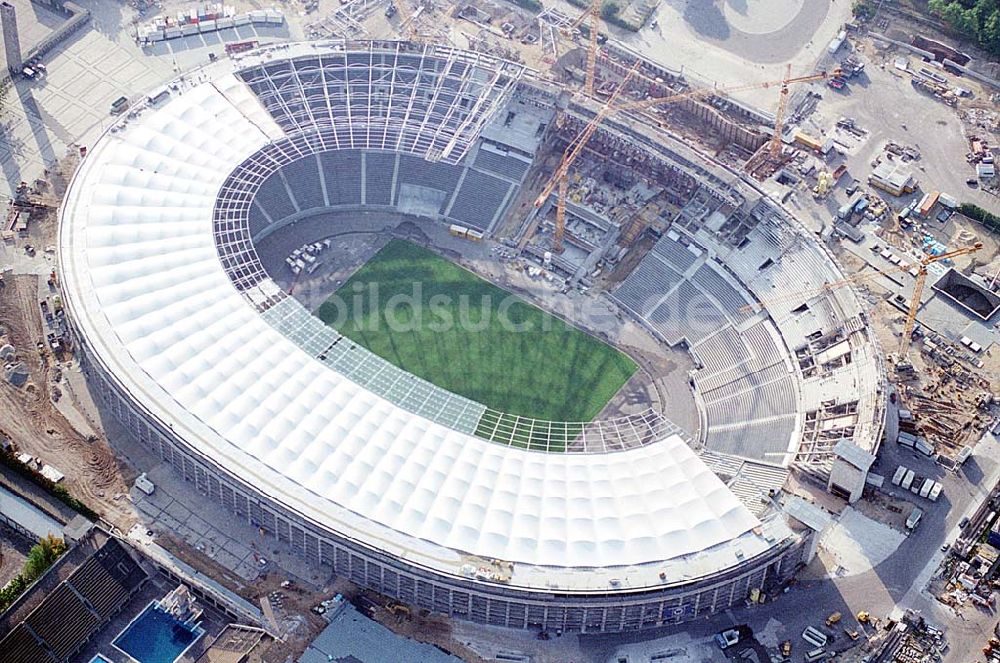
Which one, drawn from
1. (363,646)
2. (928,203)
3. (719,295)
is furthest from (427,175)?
(363,646)

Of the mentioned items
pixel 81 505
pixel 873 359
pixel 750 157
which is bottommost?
pixel 81 505

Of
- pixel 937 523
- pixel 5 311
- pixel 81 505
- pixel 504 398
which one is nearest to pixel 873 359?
pixel 937 523

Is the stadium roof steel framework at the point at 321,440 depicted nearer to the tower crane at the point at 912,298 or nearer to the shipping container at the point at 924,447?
the shipping container at the point at 924,447

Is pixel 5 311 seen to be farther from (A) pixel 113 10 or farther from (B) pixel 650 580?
(B) pixel 650 580

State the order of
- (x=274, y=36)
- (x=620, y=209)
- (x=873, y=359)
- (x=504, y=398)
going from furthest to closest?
(x=274, y=36) → (x=620, y=209) → (x=504, y=398) → (x=873, y=359)

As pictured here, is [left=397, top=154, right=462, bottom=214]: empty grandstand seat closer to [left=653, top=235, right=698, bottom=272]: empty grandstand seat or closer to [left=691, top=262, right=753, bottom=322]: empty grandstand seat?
[left=653, top=235, right=698, bottom=272]: empty grandstand seat

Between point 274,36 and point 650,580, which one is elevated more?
point 274,36
